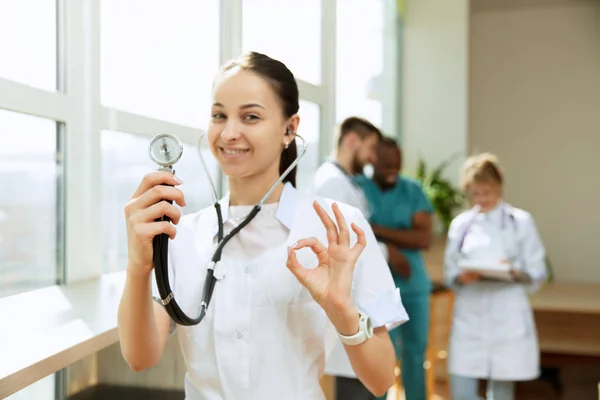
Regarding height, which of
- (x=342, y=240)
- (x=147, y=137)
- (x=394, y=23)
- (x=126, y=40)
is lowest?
(x=342, y=240)

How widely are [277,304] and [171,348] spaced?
0.82 m

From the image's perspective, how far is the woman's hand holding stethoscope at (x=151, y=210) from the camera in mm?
914

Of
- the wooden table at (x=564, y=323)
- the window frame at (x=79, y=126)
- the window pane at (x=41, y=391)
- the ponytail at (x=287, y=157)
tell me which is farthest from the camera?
the wooden table at (x=564, y=323)

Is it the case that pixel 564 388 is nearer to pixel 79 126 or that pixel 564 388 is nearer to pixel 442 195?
pixel 442 195

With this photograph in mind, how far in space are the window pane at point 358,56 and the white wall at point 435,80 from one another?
0.57 m

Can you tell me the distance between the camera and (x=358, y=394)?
272 centimetres

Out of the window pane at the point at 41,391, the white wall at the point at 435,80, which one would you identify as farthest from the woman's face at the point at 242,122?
the white wall at the point at 435,80

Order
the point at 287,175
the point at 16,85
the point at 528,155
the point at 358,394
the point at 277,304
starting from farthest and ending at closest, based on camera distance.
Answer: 1. the point at 528,155
2. the point at 358,394
3. the point at 16,85
4. the point at 287,175
5. the point at 277,304

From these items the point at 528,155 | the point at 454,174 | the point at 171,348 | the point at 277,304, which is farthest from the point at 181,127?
the point at 528,155

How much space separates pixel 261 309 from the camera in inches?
44.2

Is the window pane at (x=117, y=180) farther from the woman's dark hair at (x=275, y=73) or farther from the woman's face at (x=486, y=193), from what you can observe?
the woman's face at (x=486, y=193)

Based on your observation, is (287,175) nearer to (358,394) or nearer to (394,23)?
(358,394)

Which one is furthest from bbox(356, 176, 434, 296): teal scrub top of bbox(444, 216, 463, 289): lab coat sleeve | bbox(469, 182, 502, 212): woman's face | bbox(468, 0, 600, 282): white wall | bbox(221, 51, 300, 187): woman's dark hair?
bbox(468, 0, 600, 282): white wall

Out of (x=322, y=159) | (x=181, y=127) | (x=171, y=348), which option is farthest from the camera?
(x=322, y=159)
